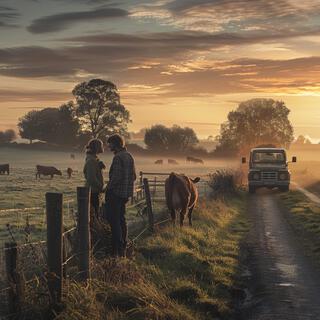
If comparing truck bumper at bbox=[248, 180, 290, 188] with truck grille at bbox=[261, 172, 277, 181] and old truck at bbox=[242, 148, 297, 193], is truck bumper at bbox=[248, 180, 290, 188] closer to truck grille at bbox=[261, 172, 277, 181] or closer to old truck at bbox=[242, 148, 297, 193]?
old truck at bbox=[242, 148, 297, 193]

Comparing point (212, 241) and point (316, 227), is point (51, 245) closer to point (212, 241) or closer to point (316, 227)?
point (212, 241)

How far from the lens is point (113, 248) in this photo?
10016 mm

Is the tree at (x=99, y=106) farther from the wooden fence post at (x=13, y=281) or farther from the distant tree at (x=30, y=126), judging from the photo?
the wooden fence post at (x=13, y=281)

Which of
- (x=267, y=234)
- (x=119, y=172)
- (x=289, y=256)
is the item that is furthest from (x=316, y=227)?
(x=119, y=172)

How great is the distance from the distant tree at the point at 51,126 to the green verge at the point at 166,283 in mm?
79014

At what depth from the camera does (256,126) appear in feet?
294

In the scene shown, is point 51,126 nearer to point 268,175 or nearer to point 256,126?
point 256,126

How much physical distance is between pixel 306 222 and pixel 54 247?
14.2 metres

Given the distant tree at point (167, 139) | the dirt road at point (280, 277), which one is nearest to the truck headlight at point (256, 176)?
the dirt road at point (280, 277)

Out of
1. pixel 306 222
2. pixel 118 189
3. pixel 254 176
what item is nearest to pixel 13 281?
pixel 118 189

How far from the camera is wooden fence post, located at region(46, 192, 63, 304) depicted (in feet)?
22.6

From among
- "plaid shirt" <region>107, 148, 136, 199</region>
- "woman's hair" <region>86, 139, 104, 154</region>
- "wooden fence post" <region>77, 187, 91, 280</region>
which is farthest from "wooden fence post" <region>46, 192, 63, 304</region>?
"woman's hair" <region>86, 139, 104, 154</region>

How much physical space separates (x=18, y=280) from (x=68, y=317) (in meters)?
0.74

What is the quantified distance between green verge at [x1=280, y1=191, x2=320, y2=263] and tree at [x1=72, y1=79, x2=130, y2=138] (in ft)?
185
